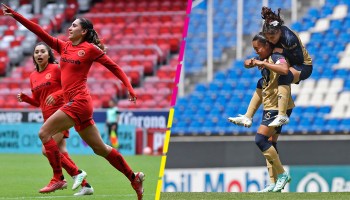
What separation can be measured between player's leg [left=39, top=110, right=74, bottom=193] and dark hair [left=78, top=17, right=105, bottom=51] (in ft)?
2.30

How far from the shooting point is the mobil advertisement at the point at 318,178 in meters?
11.0

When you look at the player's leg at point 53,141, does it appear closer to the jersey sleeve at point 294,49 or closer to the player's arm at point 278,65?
the player's arm at point 278,65

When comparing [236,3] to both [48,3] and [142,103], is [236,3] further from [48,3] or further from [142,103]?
[48,3]

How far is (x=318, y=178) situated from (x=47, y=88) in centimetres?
380

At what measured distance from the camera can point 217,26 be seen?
52.9ft

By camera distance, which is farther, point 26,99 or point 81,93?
point 26,99

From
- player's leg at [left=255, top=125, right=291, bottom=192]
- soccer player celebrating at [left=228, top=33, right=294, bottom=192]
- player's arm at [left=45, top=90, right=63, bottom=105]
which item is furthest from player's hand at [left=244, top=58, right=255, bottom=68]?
player's arm at [left=45, top=90, right=63, bottom=105]

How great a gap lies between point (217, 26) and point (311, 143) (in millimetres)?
4162

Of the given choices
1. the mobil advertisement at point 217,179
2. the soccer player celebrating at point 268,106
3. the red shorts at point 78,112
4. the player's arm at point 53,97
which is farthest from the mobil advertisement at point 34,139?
the soccer player celebrating at point 268,106

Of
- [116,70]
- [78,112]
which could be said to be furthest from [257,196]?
[78,112]

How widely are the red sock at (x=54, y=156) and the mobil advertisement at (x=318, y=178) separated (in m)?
3.43

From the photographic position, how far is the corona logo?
10978 millimetres

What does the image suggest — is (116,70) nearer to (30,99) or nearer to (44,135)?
(44,135)

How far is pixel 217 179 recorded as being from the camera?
1139 cm
